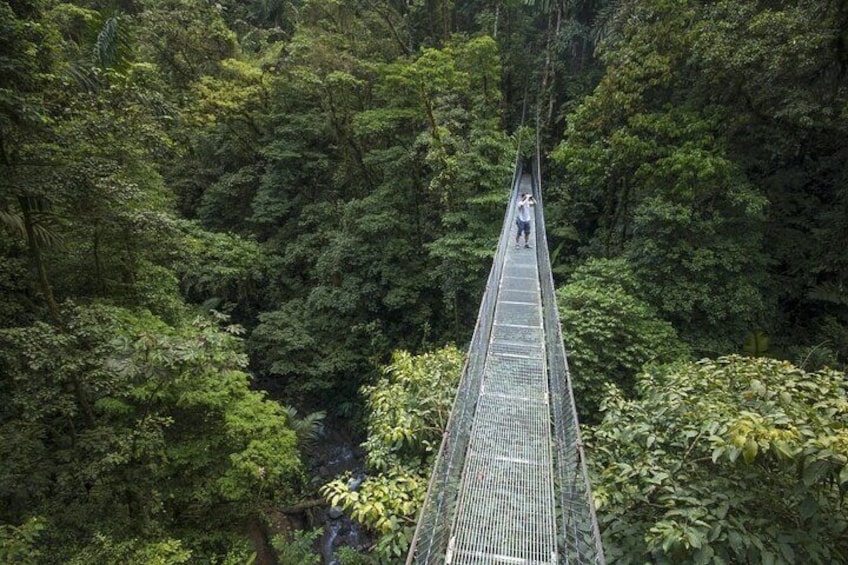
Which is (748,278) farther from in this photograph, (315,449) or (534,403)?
(315,449)

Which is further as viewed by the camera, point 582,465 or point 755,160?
point 755,160

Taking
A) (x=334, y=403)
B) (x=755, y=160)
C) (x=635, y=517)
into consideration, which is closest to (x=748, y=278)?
(x=755, y=160)

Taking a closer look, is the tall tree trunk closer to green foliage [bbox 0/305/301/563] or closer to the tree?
green foliage [bbox 0/305/301/563]

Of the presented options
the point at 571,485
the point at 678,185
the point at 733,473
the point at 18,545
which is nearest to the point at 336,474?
the point at 18,545

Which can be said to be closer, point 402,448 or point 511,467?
point 511,467

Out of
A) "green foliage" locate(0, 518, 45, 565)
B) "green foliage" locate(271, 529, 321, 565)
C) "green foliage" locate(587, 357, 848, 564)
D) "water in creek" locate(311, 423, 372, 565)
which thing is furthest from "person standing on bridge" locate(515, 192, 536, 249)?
"green foliage" locate(0, 518, 45, 565)

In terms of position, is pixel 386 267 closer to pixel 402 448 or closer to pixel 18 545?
pixel 402 448
